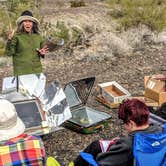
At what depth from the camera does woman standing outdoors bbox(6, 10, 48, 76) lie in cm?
612

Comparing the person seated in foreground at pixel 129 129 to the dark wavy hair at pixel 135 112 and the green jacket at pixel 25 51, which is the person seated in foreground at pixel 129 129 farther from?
the green jacket at pixel 25 51

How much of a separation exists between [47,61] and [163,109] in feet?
15.5

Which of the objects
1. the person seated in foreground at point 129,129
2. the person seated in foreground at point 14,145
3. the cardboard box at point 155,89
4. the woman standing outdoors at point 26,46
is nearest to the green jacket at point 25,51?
the woman standing outdoors at point 26,46

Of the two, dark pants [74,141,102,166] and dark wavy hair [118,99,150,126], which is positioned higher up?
dark wavy hair [118,99,150,126]

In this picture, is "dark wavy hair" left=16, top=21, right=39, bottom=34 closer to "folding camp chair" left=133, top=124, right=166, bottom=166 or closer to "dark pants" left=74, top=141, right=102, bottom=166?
"dark pants" left=74, top=141, right=102, bottom=166

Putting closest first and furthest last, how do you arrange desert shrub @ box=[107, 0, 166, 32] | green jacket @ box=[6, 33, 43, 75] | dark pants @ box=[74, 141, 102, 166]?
dark pants @ box=[74, 141, 102, 166] < green jacket @ box=[6, 33, 43, 75] < desert shrub @ box=[107, 0, 166, 32]

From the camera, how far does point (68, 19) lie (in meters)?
12.8

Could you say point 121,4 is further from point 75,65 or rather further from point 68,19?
point 75,65

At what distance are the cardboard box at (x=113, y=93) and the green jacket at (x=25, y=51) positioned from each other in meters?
1.22

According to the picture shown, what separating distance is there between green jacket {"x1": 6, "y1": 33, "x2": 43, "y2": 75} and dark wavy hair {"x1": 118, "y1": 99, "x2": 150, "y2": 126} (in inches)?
110

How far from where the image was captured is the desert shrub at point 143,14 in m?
11.9

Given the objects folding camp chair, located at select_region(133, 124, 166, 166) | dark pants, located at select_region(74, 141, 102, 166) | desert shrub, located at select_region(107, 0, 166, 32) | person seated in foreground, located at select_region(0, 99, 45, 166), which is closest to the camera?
person seated in foreground, located at select_region(0, 99, 45, 166)

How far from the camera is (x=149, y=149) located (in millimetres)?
3479

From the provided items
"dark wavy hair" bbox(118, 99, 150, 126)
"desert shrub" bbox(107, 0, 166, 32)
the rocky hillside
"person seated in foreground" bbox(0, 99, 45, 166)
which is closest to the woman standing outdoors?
the rocky hillside
